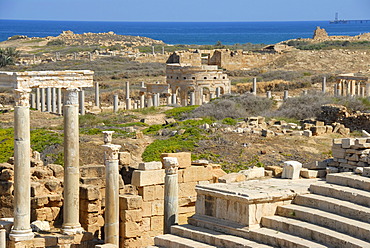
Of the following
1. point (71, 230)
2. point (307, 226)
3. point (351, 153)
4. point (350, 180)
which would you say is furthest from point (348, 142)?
point (71, 230)

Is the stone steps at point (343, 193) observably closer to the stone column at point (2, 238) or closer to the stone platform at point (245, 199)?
the stone platform at point (245, 199)

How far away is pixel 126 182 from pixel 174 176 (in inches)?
143

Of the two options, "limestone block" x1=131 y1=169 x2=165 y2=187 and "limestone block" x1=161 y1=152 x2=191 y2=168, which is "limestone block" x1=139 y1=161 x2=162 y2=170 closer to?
"limestone block" x1=131 y1=169 x2=165 y2=187

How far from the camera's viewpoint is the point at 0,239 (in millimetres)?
17219

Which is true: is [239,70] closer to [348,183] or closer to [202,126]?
[202,126]

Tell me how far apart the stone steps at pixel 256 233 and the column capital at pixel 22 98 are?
4156 mm

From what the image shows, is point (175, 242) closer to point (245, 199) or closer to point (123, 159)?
point (245, 199)

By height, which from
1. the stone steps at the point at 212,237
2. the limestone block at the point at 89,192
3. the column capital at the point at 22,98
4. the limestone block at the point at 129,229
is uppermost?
the column capital at the point at 22,98

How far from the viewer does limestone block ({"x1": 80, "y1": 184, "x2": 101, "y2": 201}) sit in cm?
1912

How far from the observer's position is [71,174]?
18.5 m

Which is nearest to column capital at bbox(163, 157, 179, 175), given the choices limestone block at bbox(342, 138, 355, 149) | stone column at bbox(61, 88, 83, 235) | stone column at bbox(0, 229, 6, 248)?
stone column at bbox(61, 88, 83, 235)

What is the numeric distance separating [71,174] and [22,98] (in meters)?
1.85

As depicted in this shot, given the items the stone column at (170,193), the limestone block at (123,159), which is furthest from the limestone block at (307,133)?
the stone column at (170,193)

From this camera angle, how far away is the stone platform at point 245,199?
1670 cm
